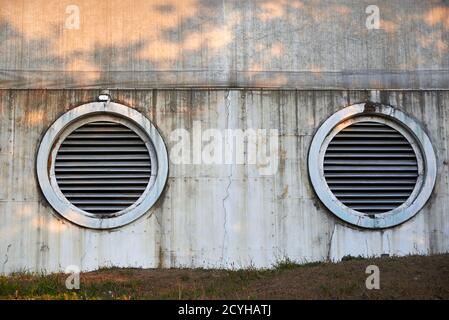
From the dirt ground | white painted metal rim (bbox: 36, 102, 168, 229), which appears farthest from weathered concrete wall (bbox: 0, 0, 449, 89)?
the dirt ground

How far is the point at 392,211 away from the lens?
14.8 metres

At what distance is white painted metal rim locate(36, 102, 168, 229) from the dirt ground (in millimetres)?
1079

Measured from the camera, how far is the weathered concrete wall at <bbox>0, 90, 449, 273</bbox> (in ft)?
47.3

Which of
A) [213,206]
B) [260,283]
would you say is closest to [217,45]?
[213,206]

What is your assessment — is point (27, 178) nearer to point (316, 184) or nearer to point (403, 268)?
point (316, 184)

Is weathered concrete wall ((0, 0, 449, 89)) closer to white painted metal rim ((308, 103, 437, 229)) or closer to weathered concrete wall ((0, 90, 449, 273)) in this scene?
weathered concrete wall ((0, 90, 449, 273))

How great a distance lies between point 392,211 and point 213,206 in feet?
12.0

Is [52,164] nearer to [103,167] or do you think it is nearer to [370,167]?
[103,167]

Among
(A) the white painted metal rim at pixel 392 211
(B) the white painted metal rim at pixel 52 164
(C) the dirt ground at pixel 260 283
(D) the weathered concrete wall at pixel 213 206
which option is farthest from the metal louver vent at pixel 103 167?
(A) the white painted metal rim at pixel 392 211

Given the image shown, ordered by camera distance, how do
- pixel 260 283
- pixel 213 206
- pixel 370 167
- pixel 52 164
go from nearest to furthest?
pixel 260 283 < pixel 213 206 < pixel 52 164 < pixel 370 167

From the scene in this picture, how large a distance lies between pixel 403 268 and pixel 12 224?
7544 mm

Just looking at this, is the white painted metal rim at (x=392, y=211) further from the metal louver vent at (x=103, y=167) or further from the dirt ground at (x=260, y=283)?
the metal louver vent at (x=103, y=167)

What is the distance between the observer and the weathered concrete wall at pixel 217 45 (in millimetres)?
15164

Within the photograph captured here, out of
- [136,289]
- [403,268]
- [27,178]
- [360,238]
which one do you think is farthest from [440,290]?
[27,178]
